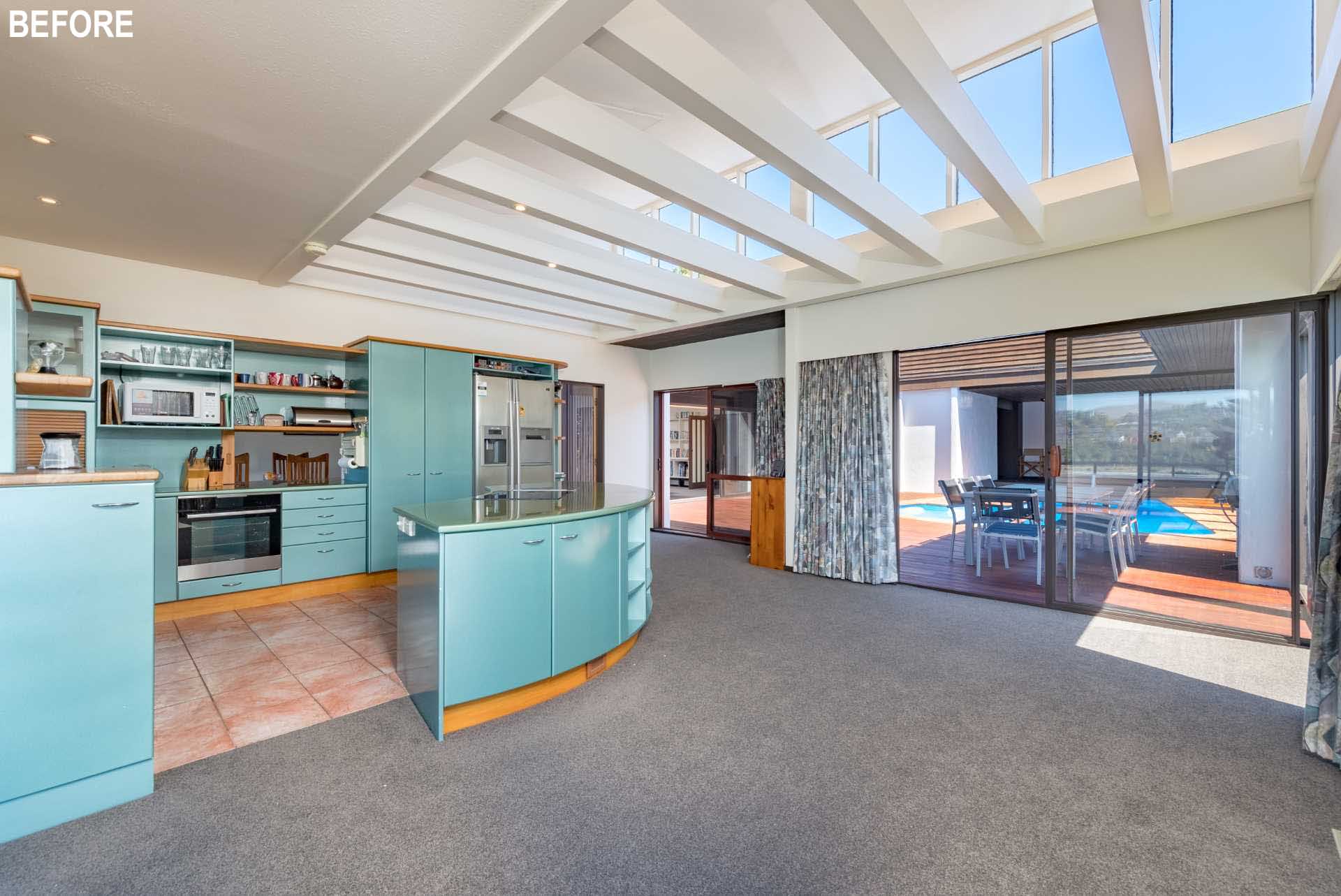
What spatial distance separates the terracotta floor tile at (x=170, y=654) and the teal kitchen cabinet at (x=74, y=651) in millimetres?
1569

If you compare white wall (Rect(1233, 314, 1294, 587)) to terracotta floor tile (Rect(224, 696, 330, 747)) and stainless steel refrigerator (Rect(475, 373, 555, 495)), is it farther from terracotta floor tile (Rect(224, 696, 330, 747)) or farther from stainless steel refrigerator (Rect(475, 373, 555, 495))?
terracotta floor tile (Rect(224, 696, 330, 747))

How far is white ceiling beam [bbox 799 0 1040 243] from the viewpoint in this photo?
6.95ft

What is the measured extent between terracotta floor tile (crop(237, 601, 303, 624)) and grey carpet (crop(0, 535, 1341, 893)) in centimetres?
209

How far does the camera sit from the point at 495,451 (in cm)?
583

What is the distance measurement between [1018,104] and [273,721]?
5.86 metres

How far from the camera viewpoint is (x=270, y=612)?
13.9ft

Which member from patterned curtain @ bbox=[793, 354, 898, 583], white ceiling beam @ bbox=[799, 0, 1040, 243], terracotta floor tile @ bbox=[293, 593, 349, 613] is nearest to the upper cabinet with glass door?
terracotta floor tile @ bbox=[293, 593, 349, 613]

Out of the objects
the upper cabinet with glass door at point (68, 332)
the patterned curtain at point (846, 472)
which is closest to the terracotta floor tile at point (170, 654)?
the upper cabinet with glass door at point (68, 332)

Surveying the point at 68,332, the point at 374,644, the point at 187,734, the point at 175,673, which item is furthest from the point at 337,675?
the point at 68,332

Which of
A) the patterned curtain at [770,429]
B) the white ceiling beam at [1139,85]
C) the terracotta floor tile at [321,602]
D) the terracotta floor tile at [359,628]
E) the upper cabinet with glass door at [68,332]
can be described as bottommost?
the terracotta floor tile at [321,602]

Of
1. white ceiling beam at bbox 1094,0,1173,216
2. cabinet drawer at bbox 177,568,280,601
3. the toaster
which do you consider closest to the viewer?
white ceiling beam at bbox 1094,0,1173,216

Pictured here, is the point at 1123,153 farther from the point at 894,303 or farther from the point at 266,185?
→ the point at 266,185

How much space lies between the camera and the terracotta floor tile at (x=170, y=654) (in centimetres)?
324

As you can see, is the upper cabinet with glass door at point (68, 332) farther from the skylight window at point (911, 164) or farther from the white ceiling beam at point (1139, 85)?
the skylight window at point (911, 164)
